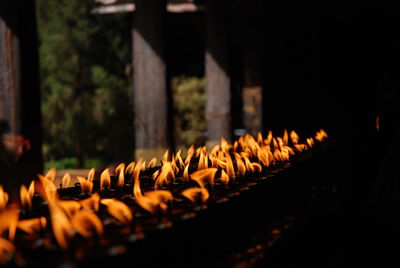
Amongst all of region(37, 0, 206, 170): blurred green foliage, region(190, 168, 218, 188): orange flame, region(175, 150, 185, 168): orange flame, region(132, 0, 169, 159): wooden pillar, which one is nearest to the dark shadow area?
region(190, 168, 218, 188): orange flame

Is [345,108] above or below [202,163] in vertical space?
above

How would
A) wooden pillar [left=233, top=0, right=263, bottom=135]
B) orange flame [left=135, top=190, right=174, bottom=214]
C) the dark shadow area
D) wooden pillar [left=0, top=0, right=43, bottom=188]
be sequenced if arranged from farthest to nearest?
wooden pillar [left=233, top=0, right=263, bottom=135], wooden pillar [left=0, top=0, right=43, bottom=188], the dark shadow area, orange flame [left=135, top=190, right=174, bottom=214]

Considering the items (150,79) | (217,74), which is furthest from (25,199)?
(217,74)

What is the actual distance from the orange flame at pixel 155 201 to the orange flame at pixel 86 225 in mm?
293

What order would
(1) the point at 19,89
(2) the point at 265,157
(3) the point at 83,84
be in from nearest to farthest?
(2) the point at 265,157
(1) the point at 19,89
(3) the point at 83,84

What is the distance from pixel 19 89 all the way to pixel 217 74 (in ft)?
21.2

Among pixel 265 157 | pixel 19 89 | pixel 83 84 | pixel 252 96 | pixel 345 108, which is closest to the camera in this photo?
pixel 265 157

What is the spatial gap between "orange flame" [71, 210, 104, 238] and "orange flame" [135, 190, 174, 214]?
0.96 ft

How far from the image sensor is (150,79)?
626 cm

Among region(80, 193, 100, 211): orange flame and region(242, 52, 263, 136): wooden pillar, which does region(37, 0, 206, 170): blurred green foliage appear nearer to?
region(242, 52, 263, 136): wooden pillar

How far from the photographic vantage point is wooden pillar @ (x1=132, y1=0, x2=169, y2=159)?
20.2 feet

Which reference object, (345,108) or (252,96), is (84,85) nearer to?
(252,96)

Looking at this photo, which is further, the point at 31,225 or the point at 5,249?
the point at 31,225

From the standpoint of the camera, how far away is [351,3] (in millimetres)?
7160
